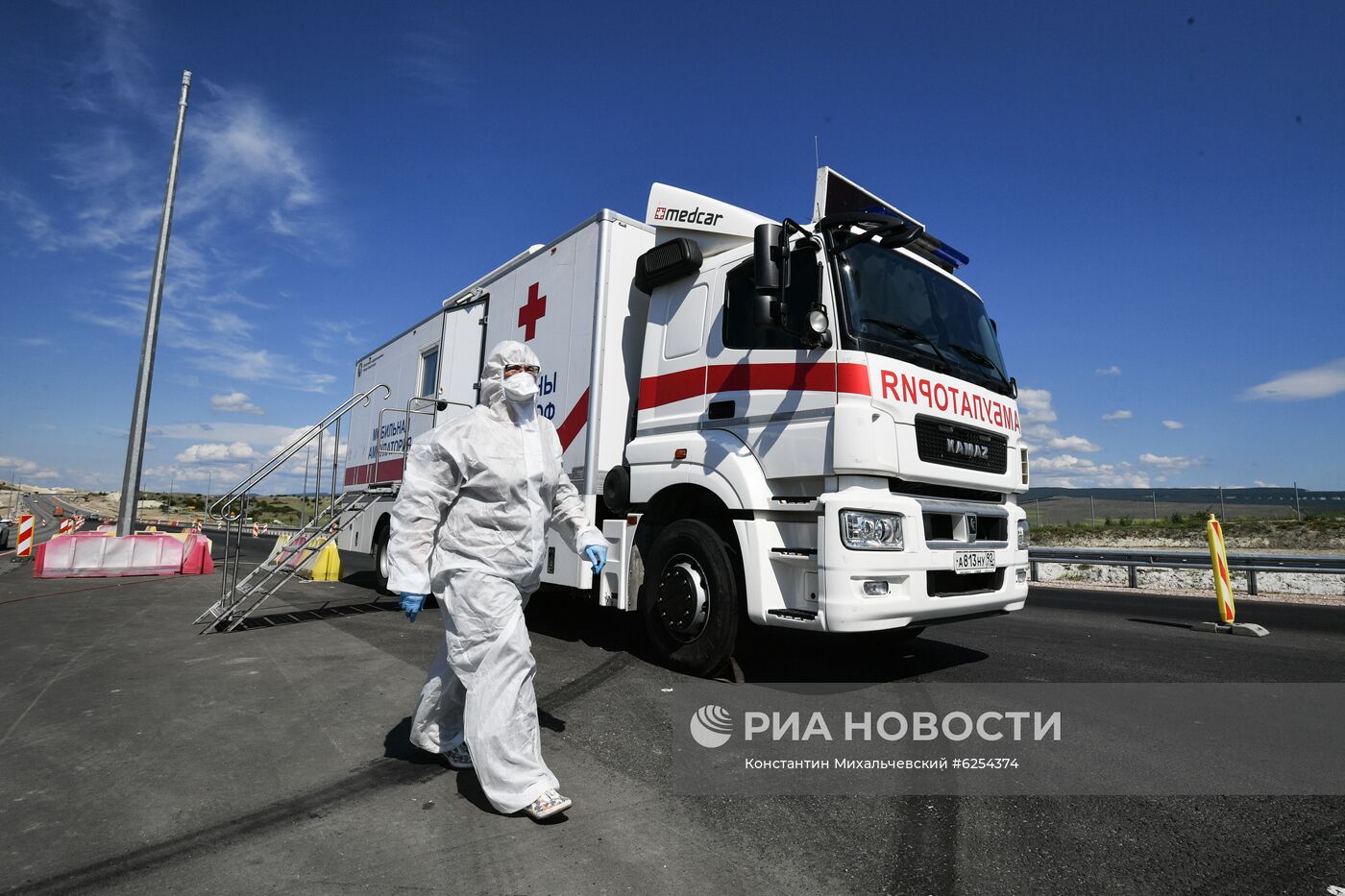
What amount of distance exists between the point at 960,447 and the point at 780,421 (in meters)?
1.22

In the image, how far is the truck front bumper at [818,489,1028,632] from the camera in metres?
3.97

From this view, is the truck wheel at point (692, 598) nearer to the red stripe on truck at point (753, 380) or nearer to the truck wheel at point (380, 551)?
the red stripe on truck at point (753, 380)

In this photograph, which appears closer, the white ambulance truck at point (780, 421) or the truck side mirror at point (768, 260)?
the white ambulance truck at point (780, 421)

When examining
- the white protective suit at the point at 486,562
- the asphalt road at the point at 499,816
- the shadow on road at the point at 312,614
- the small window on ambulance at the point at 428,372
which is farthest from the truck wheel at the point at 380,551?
the white protective suit at the point at 486,562

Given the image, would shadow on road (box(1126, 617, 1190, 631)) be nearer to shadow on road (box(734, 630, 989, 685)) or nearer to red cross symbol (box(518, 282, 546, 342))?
shadow on road (box(734, 630, 989, 685))

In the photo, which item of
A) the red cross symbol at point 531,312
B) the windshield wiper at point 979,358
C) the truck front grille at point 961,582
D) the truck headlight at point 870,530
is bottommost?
the truck front grille at point 961,582

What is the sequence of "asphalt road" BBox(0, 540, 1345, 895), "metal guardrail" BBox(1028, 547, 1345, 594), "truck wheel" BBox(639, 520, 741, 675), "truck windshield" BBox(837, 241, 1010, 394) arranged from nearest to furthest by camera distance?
1. "asphalt road" BBox(0, 540, 1345, 895)
2. "truck windshield" BBox(837, 241, 1010, 394)
3. "truck wheel" BBox(639, 520, 741, 675)
4. "metal guardrail" BBox(1028, 547, 1345, 594)

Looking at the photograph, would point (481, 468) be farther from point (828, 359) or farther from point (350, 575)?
point (350, 575)

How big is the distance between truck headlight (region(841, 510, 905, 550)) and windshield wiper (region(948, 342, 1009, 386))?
163 cm

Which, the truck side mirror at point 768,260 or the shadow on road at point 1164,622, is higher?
the truck side mirror at point 768,260

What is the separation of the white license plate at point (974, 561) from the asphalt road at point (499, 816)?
0.89m

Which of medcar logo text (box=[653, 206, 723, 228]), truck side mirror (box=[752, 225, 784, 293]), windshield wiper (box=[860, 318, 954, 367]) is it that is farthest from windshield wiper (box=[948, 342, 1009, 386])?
medcar logo text (box=[653, 206, 723, 228])

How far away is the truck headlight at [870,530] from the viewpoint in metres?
4.01

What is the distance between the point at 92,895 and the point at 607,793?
1712 millimetres
